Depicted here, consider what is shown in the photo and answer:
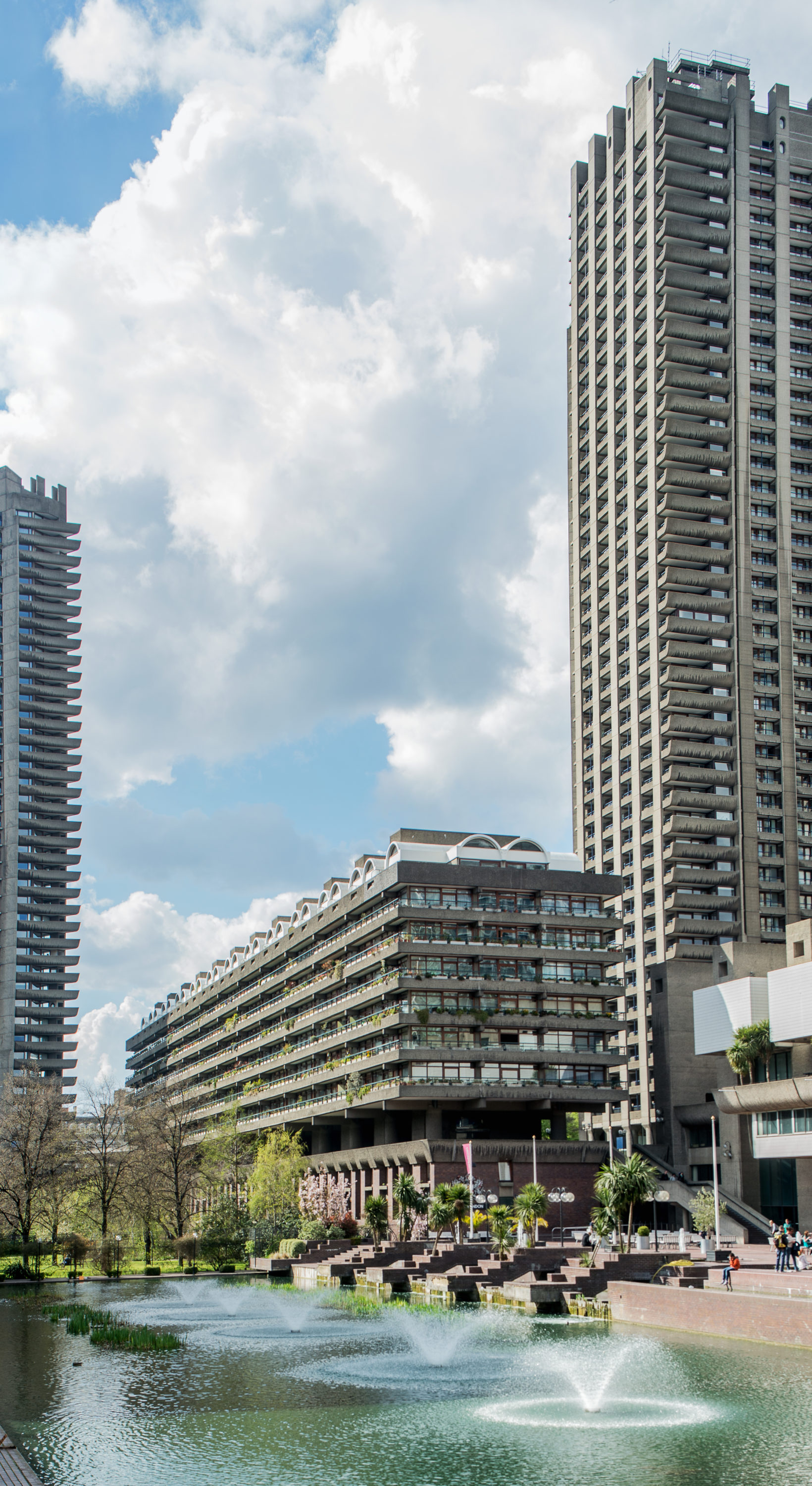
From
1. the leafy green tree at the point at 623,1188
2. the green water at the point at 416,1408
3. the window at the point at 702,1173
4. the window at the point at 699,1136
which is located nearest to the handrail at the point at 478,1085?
the window at the point at 702,1173

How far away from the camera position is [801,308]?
153 metres

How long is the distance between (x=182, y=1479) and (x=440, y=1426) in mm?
7492

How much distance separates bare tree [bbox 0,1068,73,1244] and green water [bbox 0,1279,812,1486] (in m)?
48.0

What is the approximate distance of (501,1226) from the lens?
71.2m

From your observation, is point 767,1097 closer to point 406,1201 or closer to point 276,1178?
point 406,1201

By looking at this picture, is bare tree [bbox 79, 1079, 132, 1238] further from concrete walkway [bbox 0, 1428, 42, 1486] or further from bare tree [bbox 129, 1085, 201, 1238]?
concrete walkway [bbox 0, 1428, 42, 1486]

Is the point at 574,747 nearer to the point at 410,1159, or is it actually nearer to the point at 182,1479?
the point at 410,1159

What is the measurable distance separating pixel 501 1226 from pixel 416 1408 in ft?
117

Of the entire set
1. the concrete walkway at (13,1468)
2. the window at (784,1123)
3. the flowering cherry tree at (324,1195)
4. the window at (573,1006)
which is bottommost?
the flowering cherry tree at (324,1195)

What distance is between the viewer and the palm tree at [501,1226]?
70938 millimetres

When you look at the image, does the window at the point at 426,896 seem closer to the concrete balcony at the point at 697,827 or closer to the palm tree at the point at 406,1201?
the palm tree at the point at 406,1201

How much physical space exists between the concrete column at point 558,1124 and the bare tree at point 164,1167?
101 feet

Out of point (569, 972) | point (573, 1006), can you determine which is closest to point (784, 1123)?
point (573, 1006)

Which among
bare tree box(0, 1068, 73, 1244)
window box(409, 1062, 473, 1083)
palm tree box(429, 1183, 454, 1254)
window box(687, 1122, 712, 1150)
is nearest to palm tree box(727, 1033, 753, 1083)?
window box(687, 1122, 712, 1150)
